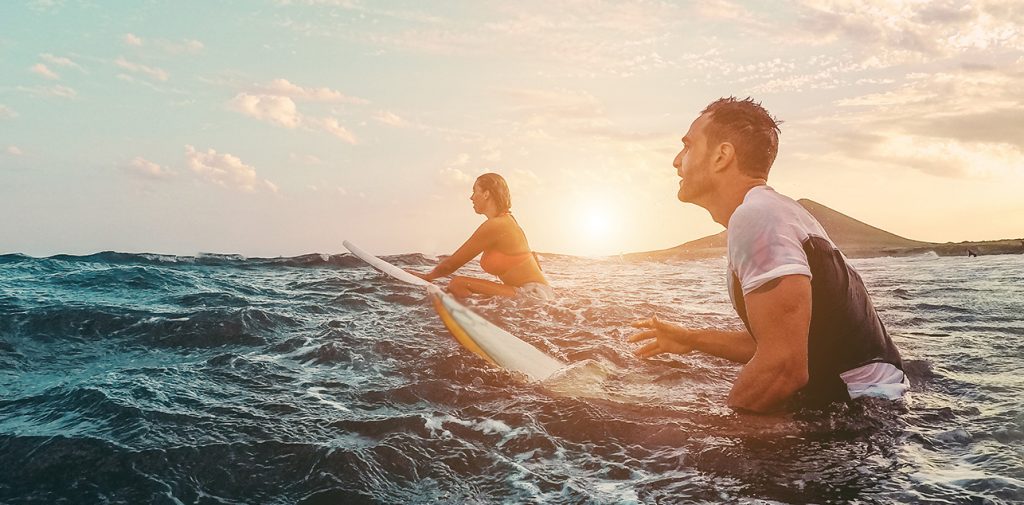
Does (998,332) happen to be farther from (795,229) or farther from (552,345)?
(795,229)

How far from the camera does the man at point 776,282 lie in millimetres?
3146

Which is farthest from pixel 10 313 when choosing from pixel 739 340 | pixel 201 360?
pixel 739 340

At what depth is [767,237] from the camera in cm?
318

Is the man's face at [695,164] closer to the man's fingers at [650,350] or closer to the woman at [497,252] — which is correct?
the man's fingers at [650,350]

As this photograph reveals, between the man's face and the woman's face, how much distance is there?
633 cm

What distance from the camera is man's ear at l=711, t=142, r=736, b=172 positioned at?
3.58 metres

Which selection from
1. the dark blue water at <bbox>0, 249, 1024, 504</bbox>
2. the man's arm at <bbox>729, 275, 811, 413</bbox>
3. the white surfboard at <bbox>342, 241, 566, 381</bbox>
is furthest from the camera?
the white surfboard at <bbox>342, 241, 566, 381</bbox>

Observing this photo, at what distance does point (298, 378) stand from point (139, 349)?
103 inches

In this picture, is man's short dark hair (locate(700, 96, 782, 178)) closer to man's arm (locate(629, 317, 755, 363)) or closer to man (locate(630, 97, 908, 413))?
man (locate(630, 97, 908, 413))

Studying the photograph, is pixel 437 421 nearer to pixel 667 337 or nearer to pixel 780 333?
pixel 667 337

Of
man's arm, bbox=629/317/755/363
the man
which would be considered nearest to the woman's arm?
man's arm, bbox=629/317/755/363

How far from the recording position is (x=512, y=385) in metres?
5.21

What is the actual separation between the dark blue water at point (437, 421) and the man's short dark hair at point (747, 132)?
4.71 feet

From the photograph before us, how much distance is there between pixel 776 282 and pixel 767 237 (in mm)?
224
